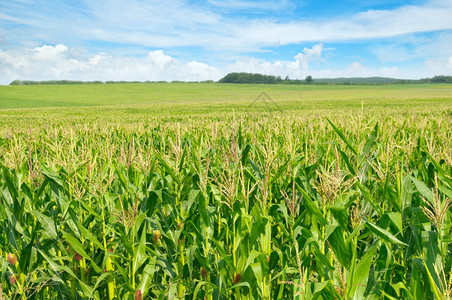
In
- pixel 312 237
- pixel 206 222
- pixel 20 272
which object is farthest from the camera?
pixel 20 272

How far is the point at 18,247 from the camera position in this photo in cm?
292

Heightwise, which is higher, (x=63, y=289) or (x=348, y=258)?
(x=348, y=258)

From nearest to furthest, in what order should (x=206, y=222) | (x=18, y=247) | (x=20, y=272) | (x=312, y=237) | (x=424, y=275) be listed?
1. (x=424, y=275)
2. (x=312, y=237)
3. (x=206, y=222)
4. (x=20, y=272)
5. (x=18, y=247)

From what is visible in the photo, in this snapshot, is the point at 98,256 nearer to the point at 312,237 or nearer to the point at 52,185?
the point at 52,185

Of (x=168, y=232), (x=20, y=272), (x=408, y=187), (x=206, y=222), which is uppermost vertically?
(x=408, y=187)

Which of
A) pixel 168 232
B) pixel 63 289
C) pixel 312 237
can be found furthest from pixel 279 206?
pixel 63 289

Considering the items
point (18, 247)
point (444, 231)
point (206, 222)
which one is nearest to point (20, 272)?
point (18, 247)

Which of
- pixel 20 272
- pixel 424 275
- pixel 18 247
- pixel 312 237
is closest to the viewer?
pixel 424 275

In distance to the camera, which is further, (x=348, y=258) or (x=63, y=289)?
(x=63, y=289)

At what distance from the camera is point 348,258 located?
6.75ft

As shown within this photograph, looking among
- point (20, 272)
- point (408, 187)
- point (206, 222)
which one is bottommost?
point (20, 272)

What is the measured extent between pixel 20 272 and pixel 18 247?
0.31 m

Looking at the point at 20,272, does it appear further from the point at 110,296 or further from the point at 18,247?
the point at 110,296

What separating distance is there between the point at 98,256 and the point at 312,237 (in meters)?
1.86
